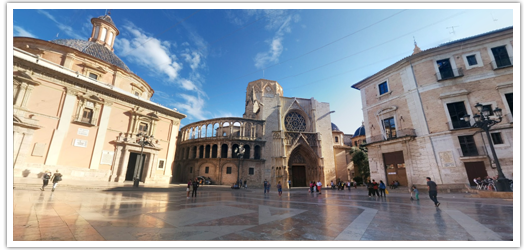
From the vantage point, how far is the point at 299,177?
29031 mm

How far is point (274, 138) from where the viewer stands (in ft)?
92.9

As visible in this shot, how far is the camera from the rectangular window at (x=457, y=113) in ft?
45.8

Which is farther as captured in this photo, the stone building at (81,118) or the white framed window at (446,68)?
the white framed window at (446,68)

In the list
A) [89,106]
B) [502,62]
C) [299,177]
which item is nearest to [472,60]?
[502,62]

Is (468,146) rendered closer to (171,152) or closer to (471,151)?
(471,151)

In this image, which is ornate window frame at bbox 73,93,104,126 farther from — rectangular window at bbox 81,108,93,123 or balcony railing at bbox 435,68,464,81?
balcony railing at bbox 435,68,464,81

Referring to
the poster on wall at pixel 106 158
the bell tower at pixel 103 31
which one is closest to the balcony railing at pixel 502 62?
the poster on wall at pixel 106 158

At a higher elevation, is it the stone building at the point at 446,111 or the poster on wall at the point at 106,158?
the stone building at the point at 446,111

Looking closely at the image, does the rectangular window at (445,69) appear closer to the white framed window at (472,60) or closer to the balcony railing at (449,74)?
the balcony railing at (449,74)

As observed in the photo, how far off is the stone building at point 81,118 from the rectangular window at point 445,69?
24.9 metres

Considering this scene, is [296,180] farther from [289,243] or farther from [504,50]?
[289,243]

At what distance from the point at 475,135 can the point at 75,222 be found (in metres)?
21.4

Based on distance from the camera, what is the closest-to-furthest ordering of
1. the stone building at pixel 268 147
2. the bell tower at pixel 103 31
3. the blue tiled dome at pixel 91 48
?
1. the blue tiled dome at pixel 91 48
2. the bell tower at pixel 103 31
3. the stone building at pixel 268 147

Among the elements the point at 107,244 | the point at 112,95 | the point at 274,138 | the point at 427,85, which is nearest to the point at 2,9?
the point at 107,244
